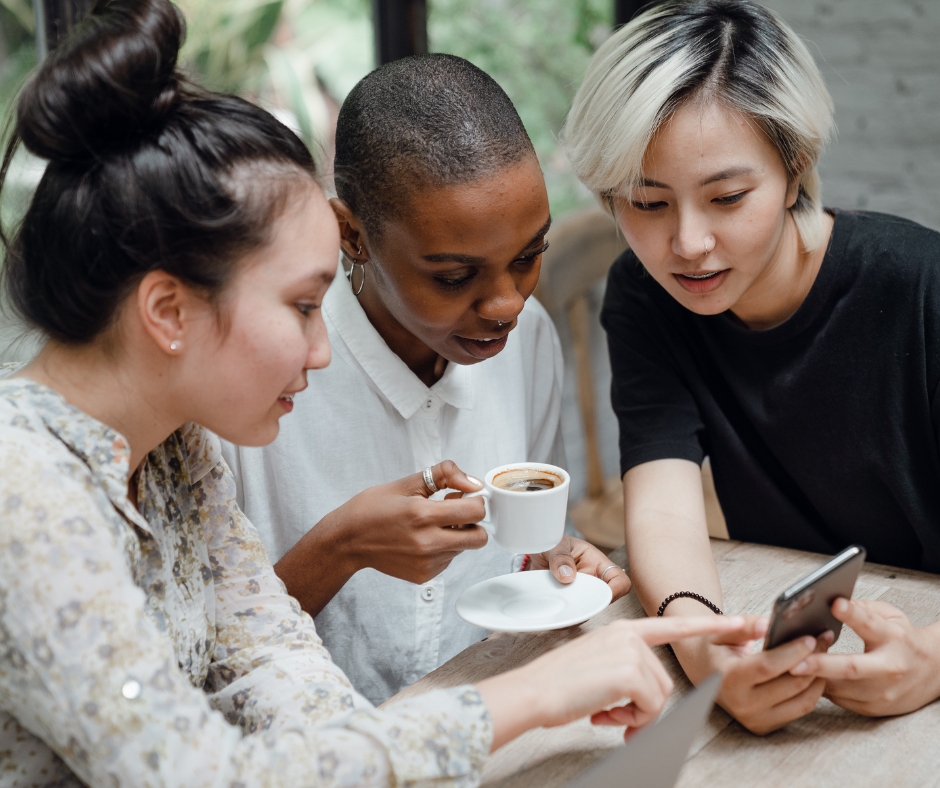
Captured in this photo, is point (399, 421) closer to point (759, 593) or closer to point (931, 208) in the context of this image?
point (759, 593)

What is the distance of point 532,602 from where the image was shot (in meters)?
0.94

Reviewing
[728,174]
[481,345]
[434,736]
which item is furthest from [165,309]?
[728,174]

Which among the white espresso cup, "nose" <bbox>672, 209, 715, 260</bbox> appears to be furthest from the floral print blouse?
"nose" <bbox>672, 209, 715, 260</bbox>

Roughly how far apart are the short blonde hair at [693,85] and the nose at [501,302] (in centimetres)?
23

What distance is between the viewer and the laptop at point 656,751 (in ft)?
2.01

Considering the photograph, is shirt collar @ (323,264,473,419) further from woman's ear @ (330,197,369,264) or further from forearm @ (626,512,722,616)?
forearm @ (626,512,722,616)

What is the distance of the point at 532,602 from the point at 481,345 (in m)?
0.36

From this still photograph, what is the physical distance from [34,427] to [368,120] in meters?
0.60

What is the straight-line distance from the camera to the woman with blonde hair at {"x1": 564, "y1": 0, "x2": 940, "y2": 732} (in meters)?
1.11

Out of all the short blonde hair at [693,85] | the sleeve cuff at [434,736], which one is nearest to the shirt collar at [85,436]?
the sleeve cuff at [434,736]

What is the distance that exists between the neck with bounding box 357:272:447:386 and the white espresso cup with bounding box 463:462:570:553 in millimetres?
387

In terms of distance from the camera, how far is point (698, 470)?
127cm

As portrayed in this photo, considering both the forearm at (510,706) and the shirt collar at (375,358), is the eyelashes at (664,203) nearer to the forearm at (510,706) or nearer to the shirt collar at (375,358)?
the shirt collar at (375,358)

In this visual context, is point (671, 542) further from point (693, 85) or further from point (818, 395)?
point (693, 85)
